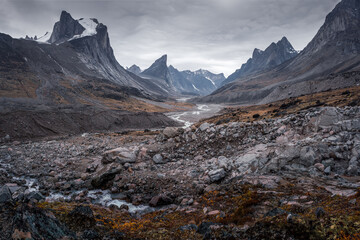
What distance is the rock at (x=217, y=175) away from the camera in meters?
15.5

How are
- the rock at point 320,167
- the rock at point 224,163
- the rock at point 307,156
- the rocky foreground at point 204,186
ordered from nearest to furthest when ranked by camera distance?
the rocky foreground at point 204,186 < the rock at point 320,167 < the rock at point 307,156 < the rock at point 224,163

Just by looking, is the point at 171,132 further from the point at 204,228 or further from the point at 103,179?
the point at 204,228

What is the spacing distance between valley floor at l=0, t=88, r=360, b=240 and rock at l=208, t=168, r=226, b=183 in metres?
0.09

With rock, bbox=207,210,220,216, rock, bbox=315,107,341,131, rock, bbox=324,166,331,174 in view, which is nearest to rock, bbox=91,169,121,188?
rock, bbox=207,210,220,216

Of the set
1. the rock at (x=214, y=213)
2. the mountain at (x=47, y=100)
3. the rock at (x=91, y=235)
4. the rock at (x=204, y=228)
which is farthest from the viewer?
the mountain at (x=47, y=100)

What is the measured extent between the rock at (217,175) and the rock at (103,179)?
10.1 meters

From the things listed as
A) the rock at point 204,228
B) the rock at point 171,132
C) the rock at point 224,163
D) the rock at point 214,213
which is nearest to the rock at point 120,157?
the rock at point 171,132

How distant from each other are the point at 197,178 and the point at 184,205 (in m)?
3.80

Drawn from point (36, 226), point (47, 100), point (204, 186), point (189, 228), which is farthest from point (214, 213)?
point (47, 100)

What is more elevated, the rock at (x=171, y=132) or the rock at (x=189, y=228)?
the rock at (x=171, y=132)

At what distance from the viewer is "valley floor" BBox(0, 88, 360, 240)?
6887 millimetres

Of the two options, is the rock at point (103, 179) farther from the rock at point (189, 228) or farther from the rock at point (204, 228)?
the rock at point (204, 228)

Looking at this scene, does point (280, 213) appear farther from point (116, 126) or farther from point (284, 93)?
point (284, 93)

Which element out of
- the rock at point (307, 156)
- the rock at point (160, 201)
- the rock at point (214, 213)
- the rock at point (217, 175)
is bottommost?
the rock at point (160, 201)
